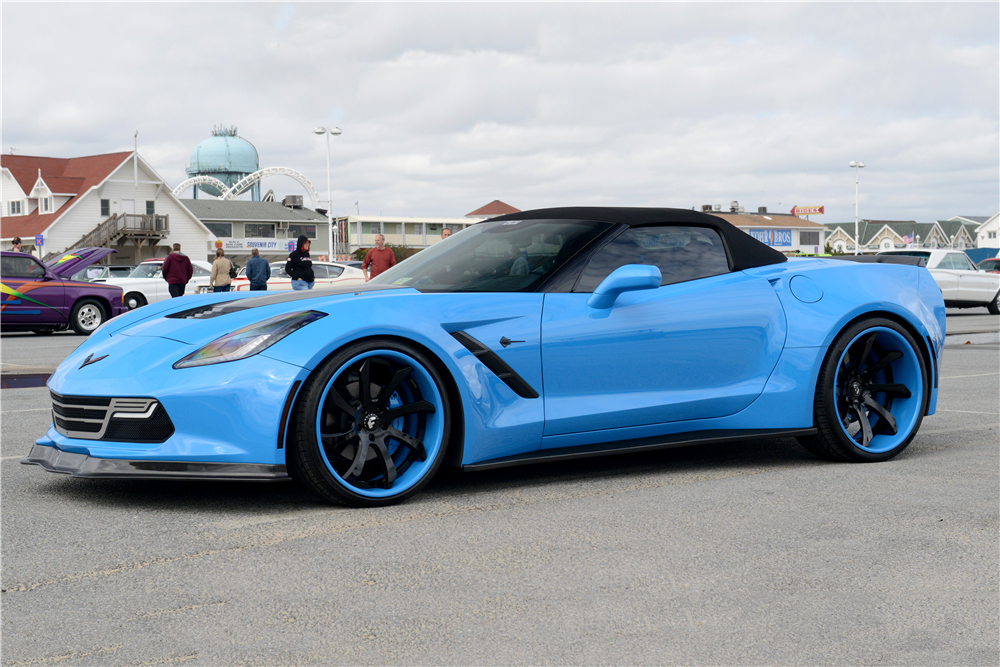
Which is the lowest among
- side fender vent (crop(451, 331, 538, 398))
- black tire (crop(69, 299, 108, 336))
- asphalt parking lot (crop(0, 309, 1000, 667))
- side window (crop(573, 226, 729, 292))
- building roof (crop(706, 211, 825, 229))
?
asphalt parking lot (crop(0, 309, 1000, 667))

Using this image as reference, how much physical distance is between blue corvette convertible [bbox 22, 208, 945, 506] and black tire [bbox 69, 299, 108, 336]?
15.0 m

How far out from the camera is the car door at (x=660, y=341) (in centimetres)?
448

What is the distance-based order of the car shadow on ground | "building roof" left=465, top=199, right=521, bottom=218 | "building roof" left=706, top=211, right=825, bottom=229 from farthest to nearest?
"building roof" left=465, top=199, right=521, bottom=218
"building roof" left=706, top=211, right=825, bottom=229
the car shadow on ground

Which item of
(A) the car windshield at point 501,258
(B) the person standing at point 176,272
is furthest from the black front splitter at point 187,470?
(B) the person standing at point 176,272

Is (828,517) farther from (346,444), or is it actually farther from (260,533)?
(260,533)

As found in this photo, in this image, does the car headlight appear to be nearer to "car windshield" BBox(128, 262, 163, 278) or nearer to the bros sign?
"car windshield" BBox(128, 262, 163, 278)

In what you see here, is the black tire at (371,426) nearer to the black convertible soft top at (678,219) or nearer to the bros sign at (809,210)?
the black convertible soft top at (678,219)

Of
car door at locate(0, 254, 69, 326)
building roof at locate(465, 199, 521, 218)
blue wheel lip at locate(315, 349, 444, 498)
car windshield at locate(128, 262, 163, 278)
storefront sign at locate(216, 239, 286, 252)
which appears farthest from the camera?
building roof at locate(465, 199, 521, 218)

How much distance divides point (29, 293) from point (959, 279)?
20.4m

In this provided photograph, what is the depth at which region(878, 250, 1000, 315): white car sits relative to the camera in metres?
23.8

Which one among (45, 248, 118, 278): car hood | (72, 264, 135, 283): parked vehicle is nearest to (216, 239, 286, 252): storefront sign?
(72, 264, 135, 283): parked vehicle

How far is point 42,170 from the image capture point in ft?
190

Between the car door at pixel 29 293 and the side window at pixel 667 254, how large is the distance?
15961 mm

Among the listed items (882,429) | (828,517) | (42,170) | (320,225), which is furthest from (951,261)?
(320,225)
